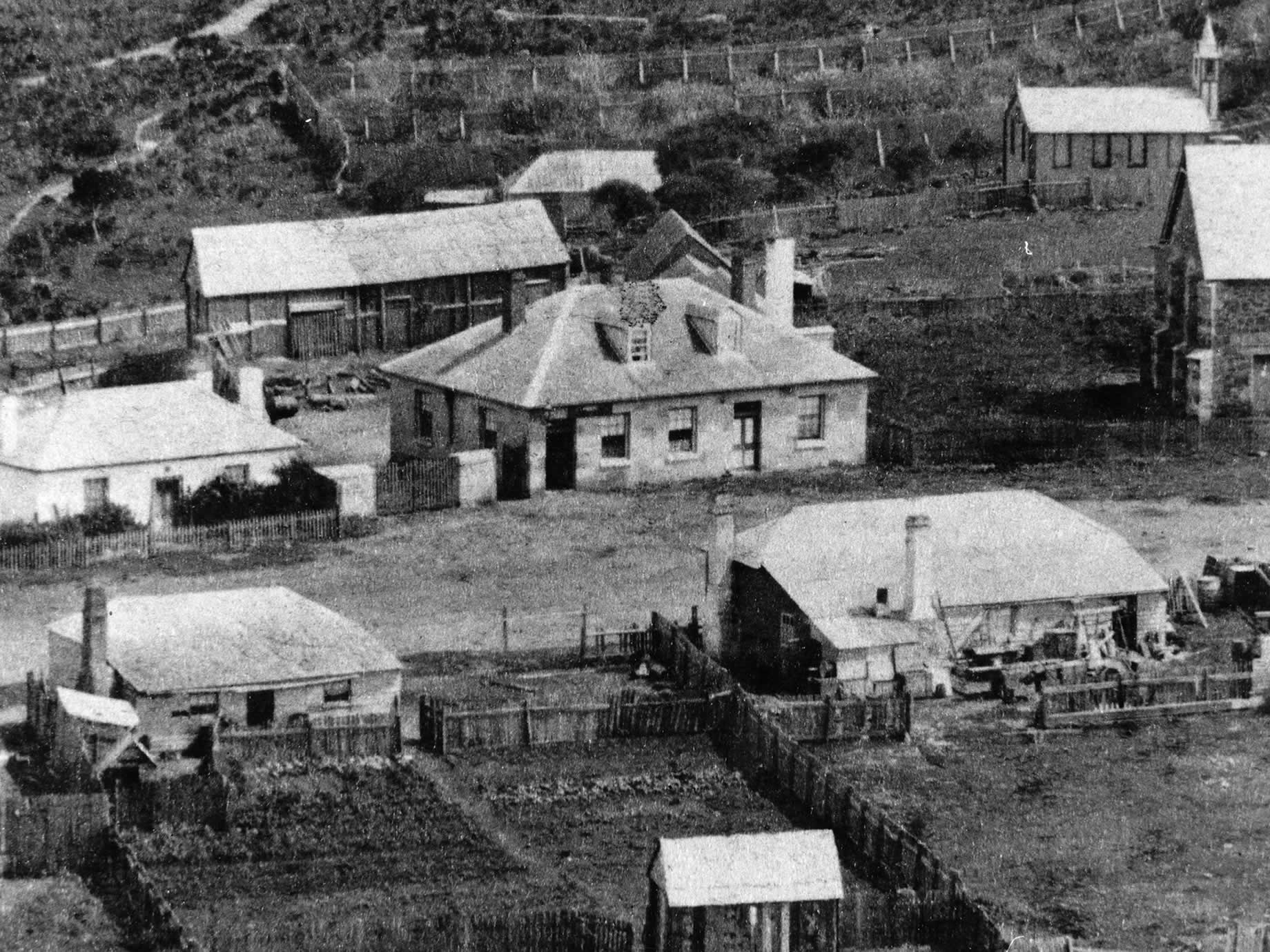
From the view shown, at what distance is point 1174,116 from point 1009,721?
2184 inches

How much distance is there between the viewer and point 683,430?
254 feet

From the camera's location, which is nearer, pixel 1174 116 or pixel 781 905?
pixel 781 905

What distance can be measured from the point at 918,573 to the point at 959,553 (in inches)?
80.8

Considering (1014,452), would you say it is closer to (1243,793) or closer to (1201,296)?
(1201,296)

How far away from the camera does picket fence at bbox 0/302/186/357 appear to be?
93.1 m

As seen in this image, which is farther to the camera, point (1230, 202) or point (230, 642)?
point (1230, 202)

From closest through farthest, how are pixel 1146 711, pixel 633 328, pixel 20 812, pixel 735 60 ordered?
pixel 20 812 < pixel 1146 711 < pixel 633 328 < pixel 735 60

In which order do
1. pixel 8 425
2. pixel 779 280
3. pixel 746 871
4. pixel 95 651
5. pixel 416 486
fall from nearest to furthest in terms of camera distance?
pixel 746 871
pixel 95 651
pixel 8 425
pixel 416 486
pixel 779 280

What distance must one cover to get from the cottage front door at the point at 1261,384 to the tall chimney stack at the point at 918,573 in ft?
86.8

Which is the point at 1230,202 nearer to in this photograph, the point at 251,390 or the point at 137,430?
the point at 251,390

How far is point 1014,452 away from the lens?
79.8 m

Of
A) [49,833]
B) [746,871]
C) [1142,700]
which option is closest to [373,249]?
[1142,700]

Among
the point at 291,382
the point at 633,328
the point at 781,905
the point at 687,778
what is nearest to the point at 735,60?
the point at 291,382

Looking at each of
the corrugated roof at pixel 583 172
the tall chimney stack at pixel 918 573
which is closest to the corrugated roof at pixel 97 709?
the tall chimney stack at pixel 918 573
